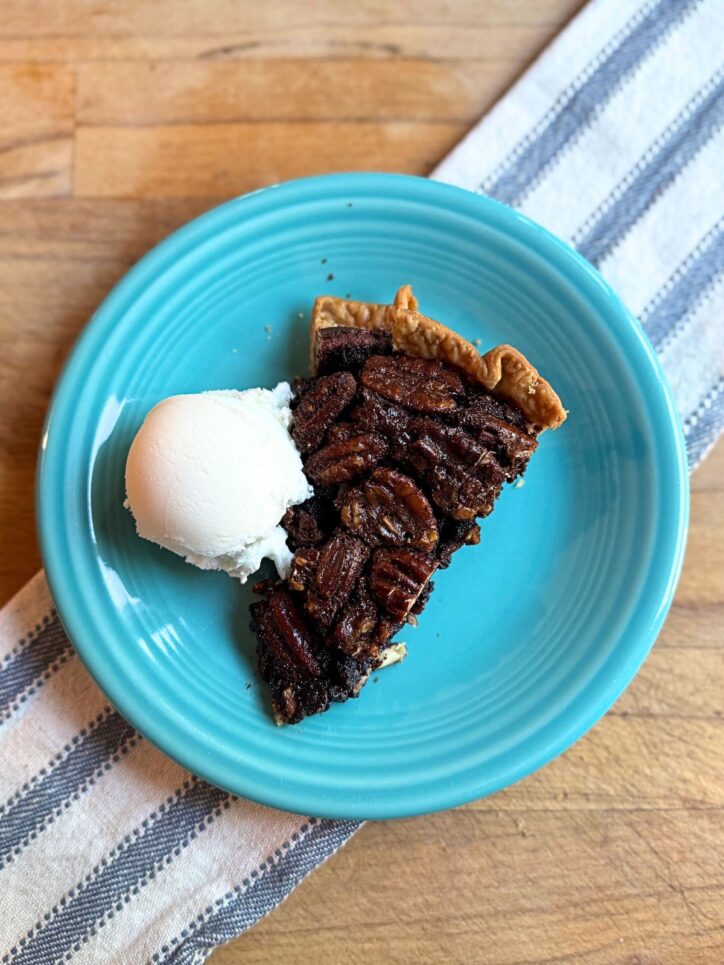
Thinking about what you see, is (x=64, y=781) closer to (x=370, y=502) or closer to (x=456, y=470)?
(x=370, y=502)

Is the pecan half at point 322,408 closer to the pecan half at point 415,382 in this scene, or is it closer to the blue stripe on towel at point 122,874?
the pecan half at point 415,382

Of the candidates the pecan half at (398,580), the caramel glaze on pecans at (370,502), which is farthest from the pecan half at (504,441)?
the pecan half at (398,580)

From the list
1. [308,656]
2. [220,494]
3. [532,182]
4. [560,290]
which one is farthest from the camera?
[532,182]

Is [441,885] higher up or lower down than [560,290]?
lower down

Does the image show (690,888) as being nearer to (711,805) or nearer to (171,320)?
(711,805)

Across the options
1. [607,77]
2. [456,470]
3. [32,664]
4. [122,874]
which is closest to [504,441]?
[456,470]

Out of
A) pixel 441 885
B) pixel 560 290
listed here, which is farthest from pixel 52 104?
pixel 441 885
